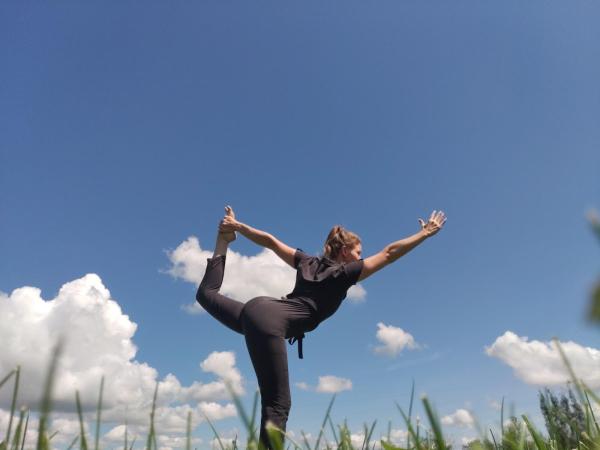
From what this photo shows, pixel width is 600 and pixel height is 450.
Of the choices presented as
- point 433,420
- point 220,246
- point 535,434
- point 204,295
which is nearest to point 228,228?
point 220,246

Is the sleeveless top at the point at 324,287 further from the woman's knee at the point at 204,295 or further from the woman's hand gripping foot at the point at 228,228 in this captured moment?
the woman's hand gripping foot at the point at 228,228

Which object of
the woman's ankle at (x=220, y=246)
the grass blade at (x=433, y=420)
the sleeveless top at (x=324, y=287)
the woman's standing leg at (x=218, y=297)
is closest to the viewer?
the grass blade at (x=433, y=420)

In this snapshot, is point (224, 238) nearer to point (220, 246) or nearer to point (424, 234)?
point (220, 246)

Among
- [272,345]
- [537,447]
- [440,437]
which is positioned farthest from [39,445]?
[272,345]

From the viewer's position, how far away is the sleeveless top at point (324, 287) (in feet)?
18.5

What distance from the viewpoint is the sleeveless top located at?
18.5ft

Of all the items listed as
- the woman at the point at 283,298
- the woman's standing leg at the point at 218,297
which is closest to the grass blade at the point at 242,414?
the woman at the point at 283,298

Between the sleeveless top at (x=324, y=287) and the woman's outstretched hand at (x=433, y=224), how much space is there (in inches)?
41.9

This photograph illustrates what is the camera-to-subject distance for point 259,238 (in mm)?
6547

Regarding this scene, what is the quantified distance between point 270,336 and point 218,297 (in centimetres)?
95

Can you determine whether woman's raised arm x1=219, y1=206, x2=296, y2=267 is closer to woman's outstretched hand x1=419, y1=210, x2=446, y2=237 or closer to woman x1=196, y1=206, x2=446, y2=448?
woman x1=196, y1=206, x2=446, y2=448

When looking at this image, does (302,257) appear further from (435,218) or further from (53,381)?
(53,381)

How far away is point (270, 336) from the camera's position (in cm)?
501

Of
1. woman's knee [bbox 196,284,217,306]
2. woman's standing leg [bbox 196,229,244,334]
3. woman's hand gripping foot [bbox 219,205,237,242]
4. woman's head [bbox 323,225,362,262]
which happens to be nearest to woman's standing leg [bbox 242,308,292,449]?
woman's standing leg [bbox 196,229,244,334]
